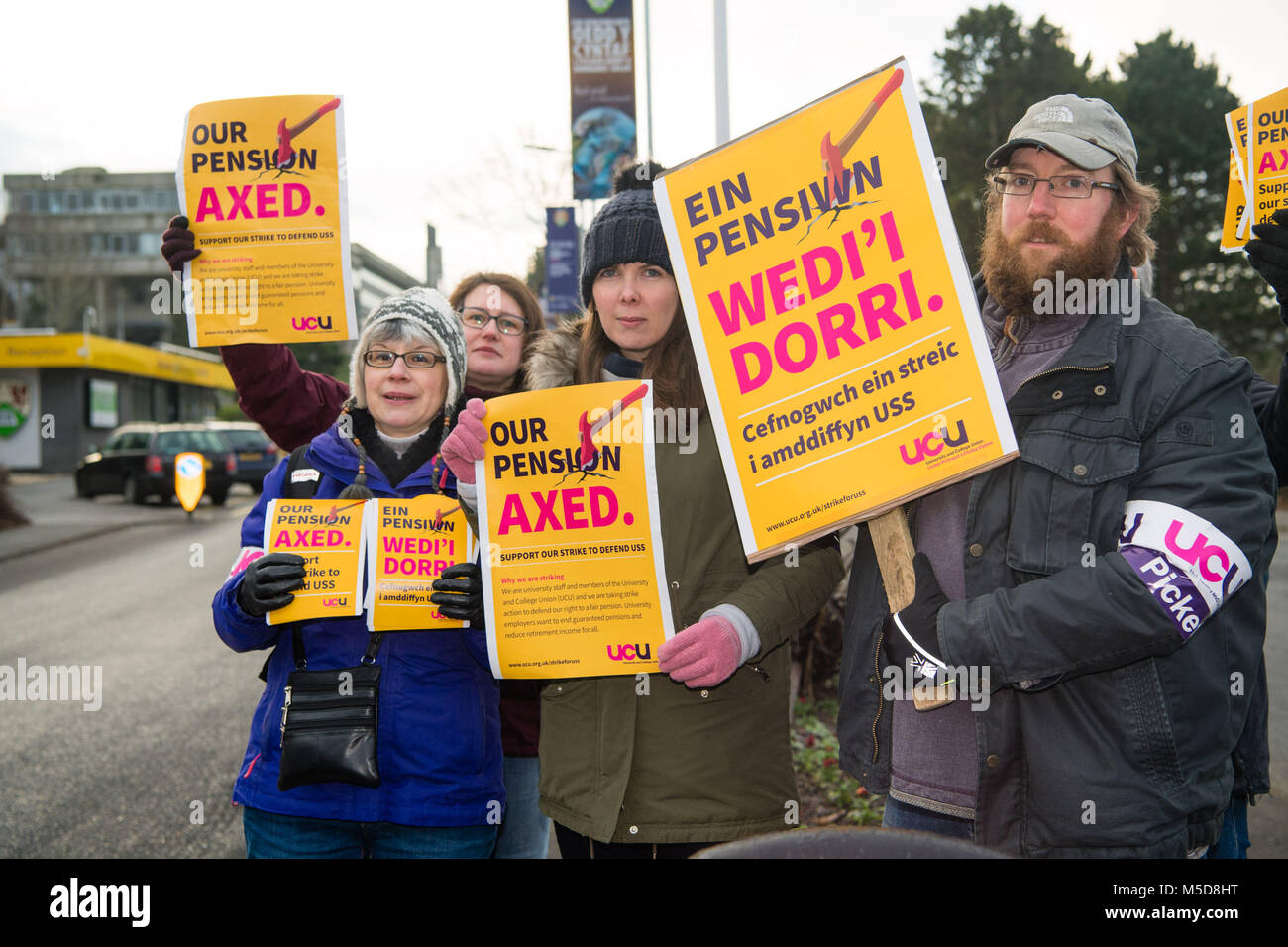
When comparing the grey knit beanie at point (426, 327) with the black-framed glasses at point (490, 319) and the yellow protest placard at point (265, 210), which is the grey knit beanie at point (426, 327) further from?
the black-framed glasses at point (490, 319)

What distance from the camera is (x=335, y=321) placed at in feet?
8.90

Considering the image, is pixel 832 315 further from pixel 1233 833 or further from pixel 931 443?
pixel 1233 833

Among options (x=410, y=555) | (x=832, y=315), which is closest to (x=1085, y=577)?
(x=832, y=315)

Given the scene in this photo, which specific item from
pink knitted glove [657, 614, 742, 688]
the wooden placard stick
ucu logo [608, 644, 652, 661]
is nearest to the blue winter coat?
ucu logo [608, 644, 652, 661]

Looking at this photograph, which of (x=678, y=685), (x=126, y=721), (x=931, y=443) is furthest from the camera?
(x=126, y=721)

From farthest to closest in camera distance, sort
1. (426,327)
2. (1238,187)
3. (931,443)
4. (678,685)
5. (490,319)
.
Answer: (490,319) → (1238,187) → (426,327) → (678,685) → (931,443)

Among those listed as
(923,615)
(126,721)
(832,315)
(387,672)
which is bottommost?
(126,721)

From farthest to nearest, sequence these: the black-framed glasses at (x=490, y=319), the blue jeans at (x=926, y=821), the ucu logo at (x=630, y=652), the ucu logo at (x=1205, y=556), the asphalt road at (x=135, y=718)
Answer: the asphalt road at (x=135, y=718) → the black-framed glasses at (x=490, y=319) → the ucu logo at (x=630, y=652) → the blue jeans at (x=926, y=821) → the ucu logo at (x=1205, y=556)

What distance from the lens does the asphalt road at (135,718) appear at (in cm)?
491

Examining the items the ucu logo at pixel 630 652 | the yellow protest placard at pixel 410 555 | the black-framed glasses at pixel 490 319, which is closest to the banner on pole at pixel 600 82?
the black-framed glasses at pixel 490 319

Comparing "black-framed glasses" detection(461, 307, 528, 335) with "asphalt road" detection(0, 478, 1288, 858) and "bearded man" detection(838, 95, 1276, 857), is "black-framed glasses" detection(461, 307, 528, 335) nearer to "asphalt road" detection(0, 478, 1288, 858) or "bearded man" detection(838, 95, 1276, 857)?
"asphalt road" detection(0, 478, 1288, 858)

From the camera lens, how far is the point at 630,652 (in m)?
2.30

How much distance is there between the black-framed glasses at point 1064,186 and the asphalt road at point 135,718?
2.88m

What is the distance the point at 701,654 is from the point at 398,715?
0.87 metres
